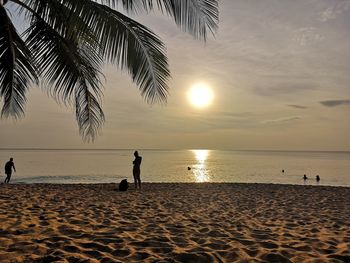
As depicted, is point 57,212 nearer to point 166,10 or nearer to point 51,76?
point 51,76

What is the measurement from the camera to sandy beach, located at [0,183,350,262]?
432 centimetres

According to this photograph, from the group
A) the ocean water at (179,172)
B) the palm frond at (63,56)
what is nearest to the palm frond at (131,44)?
the palm frond at (63,56)

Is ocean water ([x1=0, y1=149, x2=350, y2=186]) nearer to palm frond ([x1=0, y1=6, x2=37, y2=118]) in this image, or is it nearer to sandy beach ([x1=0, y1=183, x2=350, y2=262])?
sandy beach ([x1=0, y1=183, x2=350, y2=262])

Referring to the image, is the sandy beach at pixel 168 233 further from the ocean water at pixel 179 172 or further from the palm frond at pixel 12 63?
the ocean water at pixel 179 172

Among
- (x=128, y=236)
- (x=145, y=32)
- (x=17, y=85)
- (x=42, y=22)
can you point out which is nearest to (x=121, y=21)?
(x=145, y=32)

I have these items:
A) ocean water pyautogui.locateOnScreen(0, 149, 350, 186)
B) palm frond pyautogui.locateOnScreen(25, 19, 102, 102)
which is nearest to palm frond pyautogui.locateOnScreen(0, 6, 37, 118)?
palm frond pyautogui.locateOnScreen(25, 19, 102, 102)

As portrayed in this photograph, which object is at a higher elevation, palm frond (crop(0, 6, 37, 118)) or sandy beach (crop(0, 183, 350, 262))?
palm frond (crop(0, 6, 37, 118))

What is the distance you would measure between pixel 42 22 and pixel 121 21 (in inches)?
52.7

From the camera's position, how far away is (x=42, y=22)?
5.12 metres

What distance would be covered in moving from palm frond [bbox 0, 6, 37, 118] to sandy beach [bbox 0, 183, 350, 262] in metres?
2.46

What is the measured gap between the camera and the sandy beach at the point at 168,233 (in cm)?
432

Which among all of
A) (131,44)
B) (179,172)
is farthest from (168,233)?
(179,172)

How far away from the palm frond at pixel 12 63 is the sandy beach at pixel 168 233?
2463mm

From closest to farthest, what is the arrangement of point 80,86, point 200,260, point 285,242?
point 200,260 < point 285,242 < point 80,86
